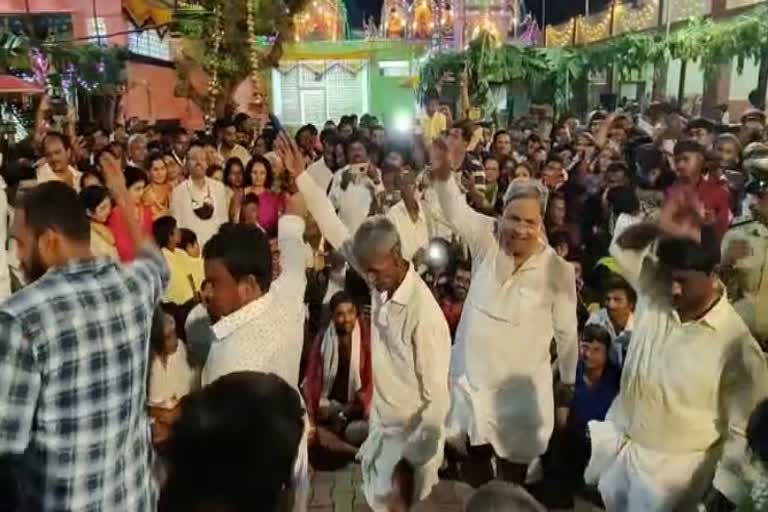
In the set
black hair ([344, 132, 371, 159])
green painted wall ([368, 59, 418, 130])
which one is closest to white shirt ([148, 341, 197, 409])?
black hair ([344, 132, 371, 159])

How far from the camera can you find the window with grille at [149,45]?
19195 mm

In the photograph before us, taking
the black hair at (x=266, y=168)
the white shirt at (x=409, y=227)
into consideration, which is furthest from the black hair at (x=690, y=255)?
the black hair at (x=266, y=168)

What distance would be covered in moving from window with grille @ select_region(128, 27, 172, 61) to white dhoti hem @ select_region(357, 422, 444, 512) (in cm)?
1598

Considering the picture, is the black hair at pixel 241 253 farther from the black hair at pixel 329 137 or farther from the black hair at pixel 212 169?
the black hair at pixel 329 137

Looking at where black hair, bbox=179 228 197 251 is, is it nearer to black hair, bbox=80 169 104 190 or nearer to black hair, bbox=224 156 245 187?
black hair, bbox=80 169 104 190

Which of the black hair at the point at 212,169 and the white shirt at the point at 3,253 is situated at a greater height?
the black hair at the point at 212,169

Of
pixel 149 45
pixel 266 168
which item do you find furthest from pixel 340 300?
pixel 149 45

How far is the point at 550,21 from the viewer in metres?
40.4

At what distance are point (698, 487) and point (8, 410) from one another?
2420 millimetres

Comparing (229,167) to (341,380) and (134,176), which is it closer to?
(134,176)

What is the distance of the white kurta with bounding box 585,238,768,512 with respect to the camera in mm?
3080

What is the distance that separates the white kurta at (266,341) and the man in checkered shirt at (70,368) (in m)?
0.31

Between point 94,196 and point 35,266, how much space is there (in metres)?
3.08

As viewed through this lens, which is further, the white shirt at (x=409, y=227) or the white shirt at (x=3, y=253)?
the white shirt at (x=409, y=227)
